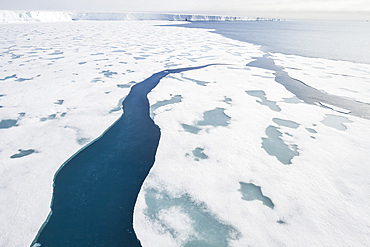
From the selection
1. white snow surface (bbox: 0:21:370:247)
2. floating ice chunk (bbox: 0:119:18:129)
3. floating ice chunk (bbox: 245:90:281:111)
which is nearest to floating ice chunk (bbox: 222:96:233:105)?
white snow surface (bbox: 0:21:370:247)

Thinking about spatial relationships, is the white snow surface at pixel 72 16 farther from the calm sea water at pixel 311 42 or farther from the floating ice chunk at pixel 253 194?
the floating ice chunk at pixel 253 194

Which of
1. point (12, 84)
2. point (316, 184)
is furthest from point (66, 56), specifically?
point (316, 184)

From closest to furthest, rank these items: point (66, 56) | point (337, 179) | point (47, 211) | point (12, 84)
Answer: point (47, 211)
point (337, 179)
point (12, 84)
point (66, 56)

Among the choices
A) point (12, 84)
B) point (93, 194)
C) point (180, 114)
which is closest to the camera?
point (93, 194)

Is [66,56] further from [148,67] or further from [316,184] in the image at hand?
[316,184]

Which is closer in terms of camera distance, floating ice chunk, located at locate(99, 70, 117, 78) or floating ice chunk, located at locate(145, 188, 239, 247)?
floating ice chunk, located at locate(145, 188, 239, 247)

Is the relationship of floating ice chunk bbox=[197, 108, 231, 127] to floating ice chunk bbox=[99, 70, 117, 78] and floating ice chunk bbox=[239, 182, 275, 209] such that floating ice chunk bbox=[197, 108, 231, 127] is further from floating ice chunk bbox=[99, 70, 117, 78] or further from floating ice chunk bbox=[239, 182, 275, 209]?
floating ice chunk bbox=[99, 70, 117, 78]

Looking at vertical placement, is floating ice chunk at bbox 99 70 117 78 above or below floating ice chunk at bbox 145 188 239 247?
below
